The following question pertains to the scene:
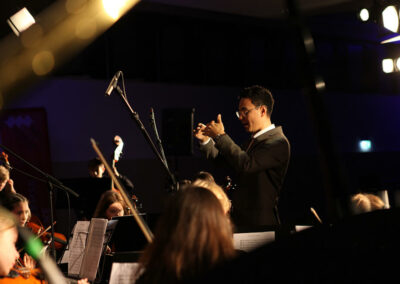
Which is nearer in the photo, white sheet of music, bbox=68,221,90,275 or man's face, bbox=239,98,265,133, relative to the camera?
man's face, bbox=239,98,265,133

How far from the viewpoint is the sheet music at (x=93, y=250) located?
2934 millimetres

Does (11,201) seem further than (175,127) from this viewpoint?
No

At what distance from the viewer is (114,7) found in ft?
28.8

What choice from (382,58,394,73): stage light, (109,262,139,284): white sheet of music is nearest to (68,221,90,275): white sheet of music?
(109,262,139,284): white sheet of music

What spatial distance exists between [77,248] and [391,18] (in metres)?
3.85

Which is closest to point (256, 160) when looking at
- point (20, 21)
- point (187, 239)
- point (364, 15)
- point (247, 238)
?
point (247, 238)

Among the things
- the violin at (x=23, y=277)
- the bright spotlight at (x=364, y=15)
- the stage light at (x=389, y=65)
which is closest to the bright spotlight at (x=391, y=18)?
the bright spotlight at (x=364, y=15)

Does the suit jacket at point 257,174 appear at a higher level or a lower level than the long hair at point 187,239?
higher

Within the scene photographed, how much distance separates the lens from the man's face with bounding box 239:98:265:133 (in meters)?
2.97

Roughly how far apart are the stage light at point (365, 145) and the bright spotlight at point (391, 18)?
7402 millimetres

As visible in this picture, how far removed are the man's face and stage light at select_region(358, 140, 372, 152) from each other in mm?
10128

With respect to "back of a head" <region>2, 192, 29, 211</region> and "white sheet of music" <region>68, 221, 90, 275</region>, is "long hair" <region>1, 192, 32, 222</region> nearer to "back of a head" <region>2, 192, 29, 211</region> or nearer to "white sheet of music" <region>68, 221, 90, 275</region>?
"back of a head" <region>2, 192, 29, 211</region>

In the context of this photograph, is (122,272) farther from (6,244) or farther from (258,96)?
(258,96)

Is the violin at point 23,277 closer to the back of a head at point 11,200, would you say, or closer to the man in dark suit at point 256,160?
the man in dark suit at point 256,160
